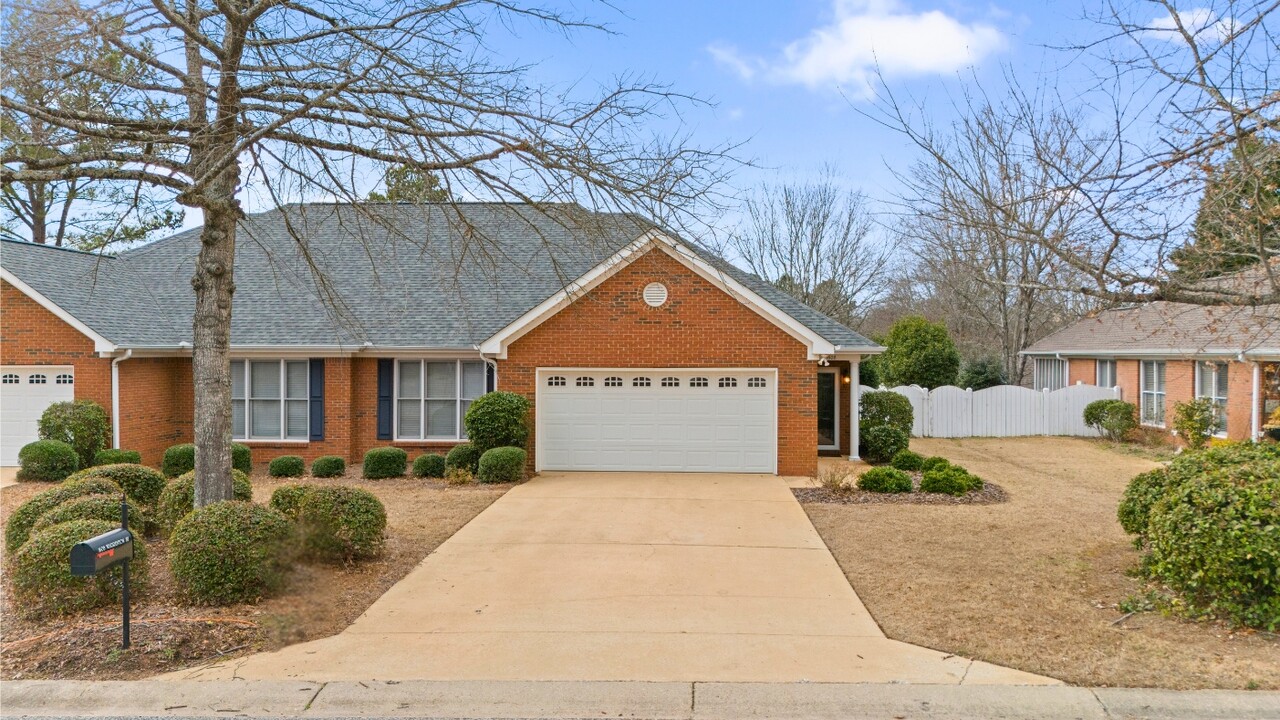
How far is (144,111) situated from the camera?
7.84 metres

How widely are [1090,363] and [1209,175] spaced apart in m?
20.5

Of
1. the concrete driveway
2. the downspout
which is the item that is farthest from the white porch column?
the downspout

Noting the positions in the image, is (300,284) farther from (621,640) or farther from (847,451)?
(621,640)

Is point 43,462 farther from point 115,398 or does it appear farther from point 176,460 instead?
point 176,460

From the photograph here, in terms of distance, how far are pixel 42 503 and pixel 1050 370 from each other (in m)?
30.2

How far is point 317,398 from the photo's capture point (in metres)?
16.4

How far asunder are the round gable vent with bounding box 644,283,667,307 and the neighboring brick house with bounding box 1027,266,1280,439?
789 cm

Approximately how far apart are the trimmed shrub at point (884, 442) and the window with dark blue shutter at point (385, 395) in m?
10.6

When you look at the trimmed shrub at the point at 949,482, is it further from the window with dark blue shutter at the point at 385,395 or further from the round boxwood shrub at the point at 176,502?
the window with dark blue shutter at the point at 385,395

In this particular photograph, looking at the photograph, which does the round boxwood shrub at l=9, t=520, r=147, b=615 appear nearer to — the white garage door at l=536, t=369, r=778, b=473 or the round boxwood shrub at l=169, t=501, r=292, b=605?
the round boxwood shrub at l=169, t=501, r=292, b=605

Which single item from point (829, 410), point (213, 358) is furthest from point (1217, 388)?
point (213, 358)

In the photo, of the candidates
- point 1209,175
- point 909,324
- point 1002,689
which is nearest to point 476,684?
point 1002,689

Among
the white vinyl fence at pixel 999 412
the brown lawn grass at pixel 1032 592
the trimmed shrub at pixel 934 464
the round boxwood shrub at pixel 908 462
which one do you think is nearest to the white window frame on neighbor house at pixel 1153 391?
the white vinyl fence at pixel 999 412

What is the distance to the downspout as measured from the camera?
590 inches
